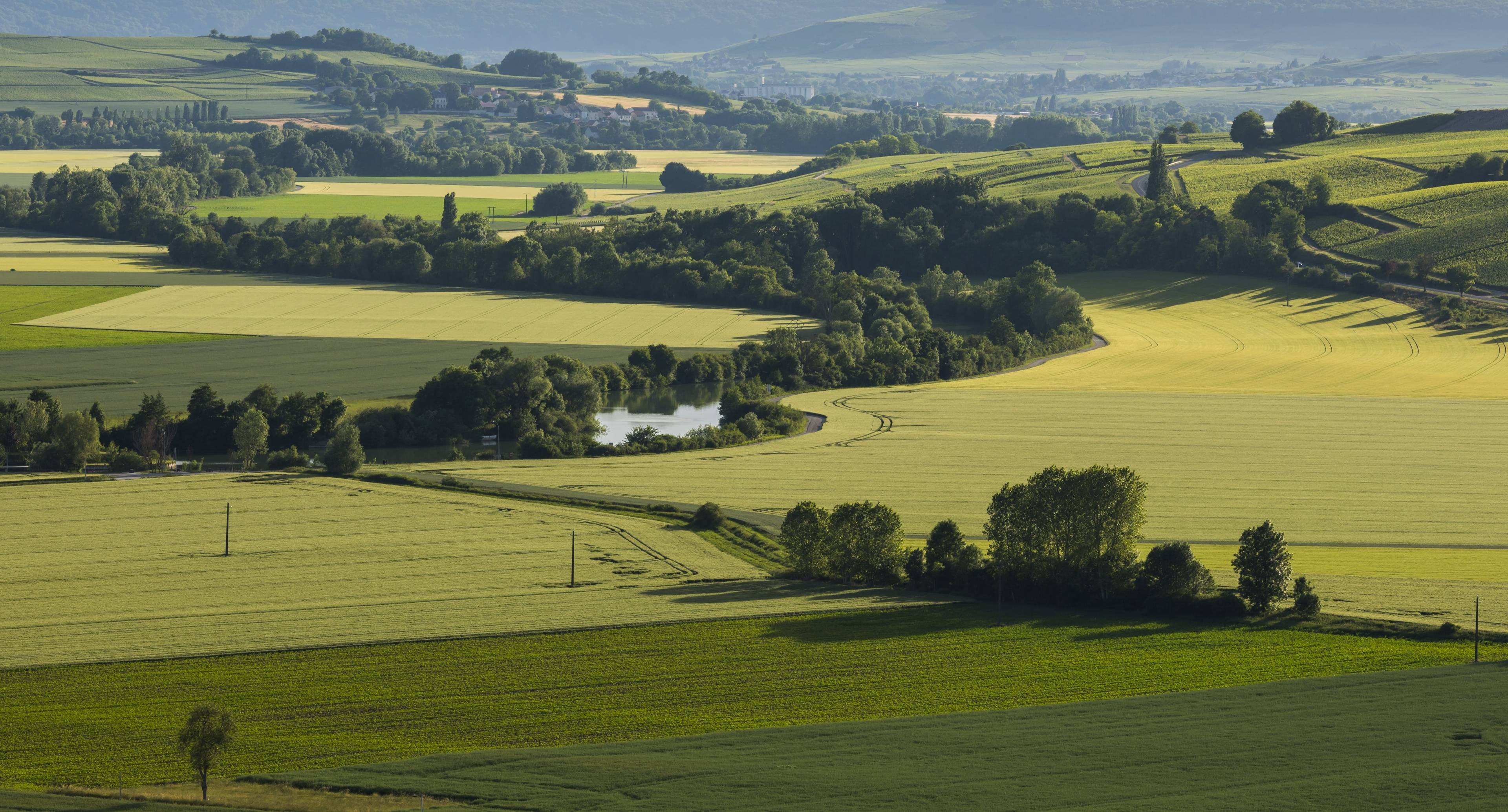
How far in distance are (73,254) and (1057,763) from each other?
11625 cm

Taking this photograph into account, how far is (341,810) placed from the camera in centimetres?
3431

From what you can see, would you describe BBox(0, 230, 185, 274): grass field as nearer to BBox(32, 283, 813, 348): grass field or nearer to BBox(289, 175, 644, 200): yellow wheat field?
BBox(32, 283, 813, 348): grass field

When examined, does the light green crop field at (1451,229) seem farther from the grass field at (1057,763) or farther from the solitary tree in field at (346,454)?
the grass field at (1057,763)

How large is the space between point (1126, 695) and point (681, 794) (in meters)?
13.6

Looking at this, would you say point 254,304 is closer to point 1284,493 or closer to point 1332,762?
point 1284,493

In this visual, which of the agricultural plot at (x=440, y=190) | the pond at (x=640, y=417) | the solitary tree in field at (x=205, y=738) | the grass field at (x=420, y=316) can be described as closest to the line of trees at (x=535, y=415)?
the pond at (x=640, y=417)

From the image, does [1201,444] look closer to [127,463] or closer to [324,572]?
[324,572]

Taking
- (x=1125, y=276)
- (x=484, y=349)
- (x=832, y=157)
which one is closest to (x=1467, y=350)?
(x=1125, y=276)

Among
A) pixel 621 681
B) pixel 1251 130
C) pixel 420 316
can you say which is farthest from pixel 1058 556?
pixel 1251 130

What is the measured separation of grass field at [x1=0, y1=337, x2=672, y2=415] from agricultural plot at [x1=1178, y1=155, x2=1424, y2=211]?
202 ft

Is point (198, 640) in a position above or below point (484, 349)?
below

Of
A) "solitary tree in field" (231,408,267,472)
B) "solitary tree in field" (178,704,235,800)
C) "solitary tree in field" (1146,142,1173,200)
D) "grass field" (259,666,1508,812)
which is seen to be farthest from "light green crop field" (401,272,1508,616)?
"solitary tree in field" (1146,142,1173,200)

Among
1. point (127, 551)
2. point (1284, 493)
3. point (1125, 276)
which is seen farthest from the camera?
point (1125, 276)

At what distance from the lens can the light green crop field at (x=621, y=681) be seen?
3834 cm
